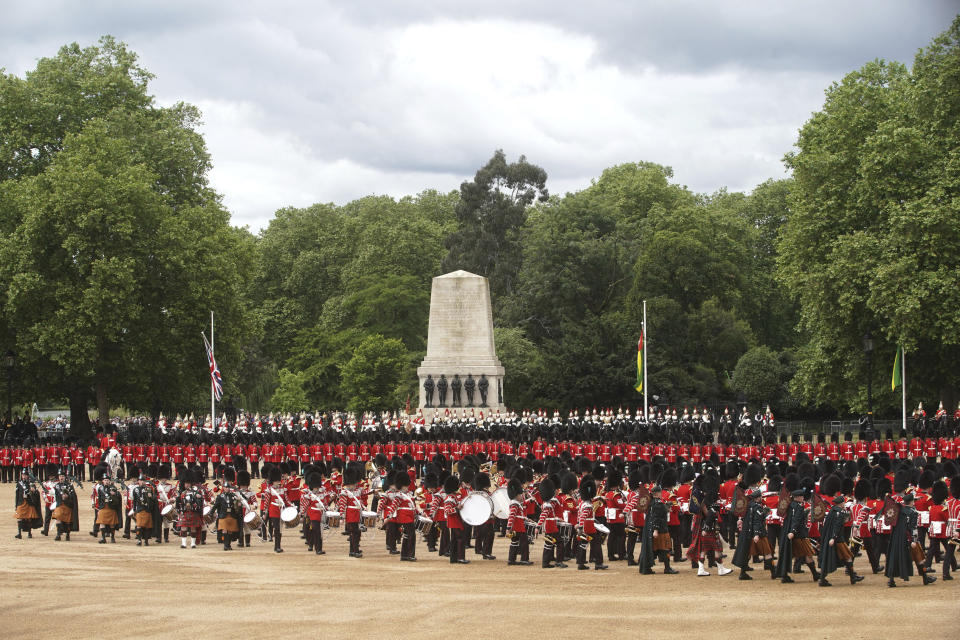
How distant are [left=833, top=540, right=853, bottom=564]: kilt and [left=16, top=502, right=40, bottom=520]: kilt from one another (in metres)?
14.3

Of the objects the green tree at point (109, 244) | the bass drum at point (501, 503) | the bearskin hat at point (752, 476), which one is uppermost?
the green tree at point (109, 244)

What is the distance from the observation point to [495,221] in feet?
231

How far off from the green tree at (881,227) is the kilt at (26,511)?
2544 centimetres

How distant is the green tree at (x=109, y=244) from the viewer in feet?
139

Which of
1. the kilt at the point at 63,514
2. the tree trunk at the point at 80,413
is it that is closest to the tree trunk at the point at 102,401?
the tree trunk at the point at 80,413

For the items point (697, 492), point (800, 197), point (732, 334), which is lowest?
point (697, 492)

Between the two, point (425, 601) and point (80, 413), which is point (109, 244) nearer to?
point (80, 413)

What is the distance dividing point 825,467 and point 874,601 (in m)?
5.94

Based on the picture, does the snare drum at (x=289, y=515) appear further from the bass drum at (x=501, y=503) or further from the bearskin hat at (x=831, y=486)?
the bearskin hat at (x=831, y=486)

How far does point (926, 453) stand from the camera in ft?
100

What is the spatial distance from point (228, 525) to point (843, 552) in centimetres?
1015

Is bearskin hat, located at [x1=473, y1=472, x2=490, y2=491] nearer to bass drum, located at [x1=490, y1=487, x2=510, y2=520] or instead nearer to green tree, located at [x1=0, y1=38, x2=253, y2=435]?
bass drum, located at [x1=490, y1=487, x2=510, y2=520]

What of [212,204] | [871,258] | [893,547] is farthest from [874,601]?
[212,204]

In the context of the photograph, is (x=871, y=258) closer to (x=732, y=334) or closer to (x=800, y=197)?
(x=800, y=197)
